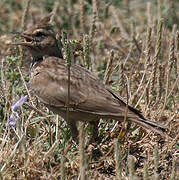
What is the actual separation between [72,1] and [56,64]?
3541mm

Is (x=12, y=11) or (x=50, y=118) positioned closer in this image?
(x=50, y=118)

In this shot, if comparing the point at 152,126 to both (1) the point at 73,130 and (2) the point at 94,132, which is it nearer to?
(2) the point at 94,132

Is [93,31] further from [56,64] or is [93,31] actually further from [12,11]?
[12,11]

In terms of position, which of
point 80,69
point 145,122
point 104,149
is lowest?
point 104,149

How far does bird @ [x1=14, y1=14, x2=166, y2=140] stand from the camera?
4598 mm

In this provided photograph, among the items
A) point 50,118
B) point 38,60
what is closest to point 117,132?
point 50,118

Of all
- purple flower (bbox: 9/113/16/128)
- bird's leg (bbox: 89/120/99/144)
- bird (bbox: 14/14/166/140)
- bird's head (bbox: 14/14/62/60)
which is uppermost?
bird's head (bbox: 14/14/62/60)

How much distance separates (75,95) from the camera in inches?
188

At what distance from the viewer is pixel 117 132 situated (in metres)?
4.96

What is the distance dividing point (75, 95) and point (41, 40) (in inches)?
33.5

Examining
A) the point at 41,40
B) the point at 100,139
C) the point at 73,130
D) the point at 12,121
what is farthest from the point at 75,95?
the point at 41,40

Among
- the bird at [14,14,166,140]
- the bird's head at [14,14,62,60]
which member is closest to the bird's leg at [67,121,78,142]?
the bird at [14,14,166,140]

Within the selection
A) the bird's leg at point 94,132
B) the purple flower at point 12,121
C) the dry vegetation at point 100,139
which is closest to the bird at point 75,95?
the bird's leg at point 94,132

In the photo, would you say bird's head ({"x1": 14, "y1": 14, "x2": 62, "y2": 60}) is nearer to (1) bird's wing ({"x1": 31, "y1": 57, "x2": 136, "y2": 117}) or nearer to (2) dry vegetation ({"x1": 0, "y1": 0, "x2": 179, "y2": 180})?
(2) dry vegetation ({"x1": 0, "y1": 0, "x2": 179, "y2": 180})
